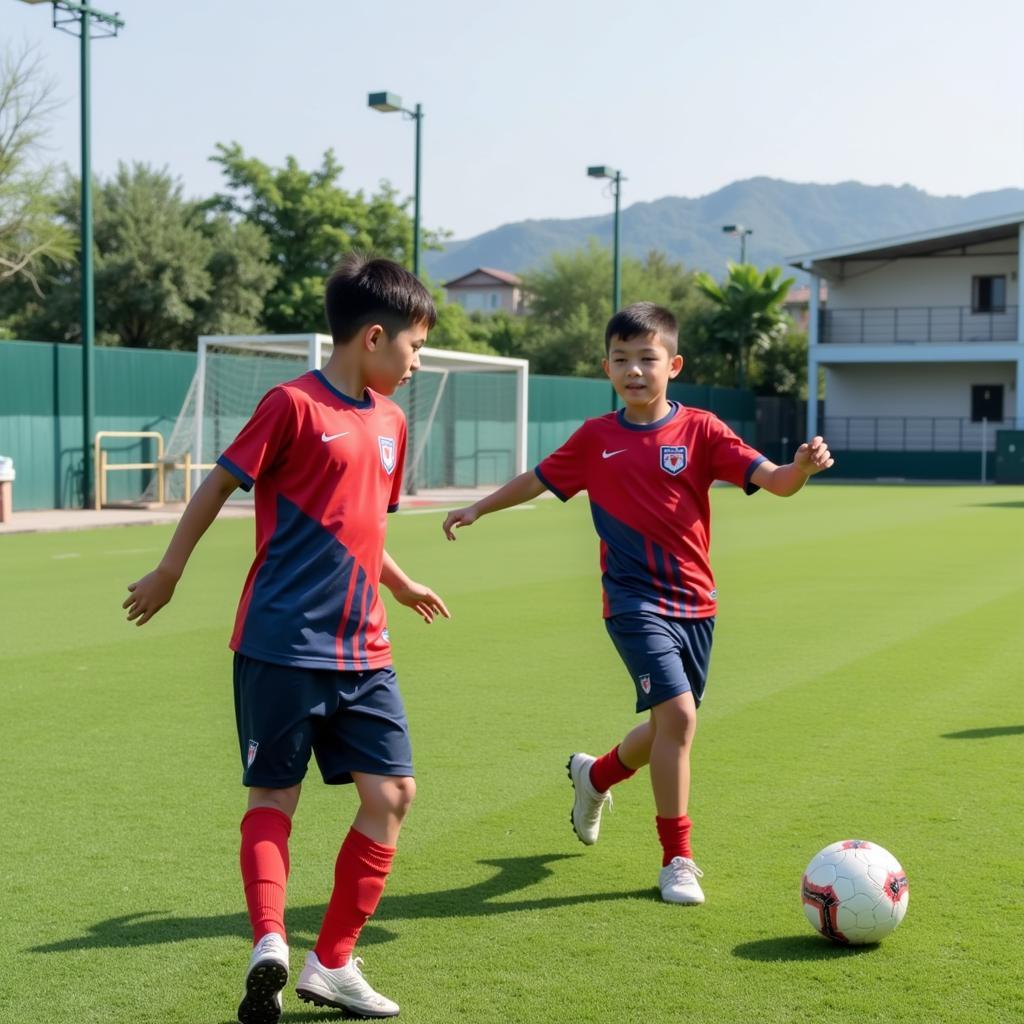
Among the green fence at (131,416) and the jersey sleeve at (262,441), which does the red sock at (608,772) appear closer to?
the jersey sleeve at (262,441)

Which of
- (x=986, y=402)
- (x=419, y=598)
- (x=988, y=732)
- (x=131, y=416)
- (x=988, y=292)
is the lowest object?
(x=988, y=732)

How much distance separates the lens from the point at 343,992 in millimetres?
3602

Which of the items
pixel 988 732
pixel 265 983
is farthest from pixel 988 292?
pixel 265 983

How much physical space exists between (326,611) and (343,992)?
921 mm

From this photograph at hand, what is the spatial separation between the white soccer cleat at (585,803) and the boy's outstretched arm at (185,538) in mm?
1917

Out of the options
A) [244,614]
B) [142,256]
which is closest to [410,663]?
[244,614]

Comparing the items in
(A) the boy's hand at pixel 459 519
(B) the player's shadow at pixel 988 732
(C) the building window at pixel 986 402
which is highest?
(C) the building window at pixel 986 402

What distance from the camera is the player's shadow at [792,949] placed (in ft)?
13.3

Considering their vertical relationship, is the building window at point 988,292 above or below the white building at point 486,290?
below

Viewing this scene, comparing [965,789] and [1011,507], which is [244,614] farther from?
[1011,507]

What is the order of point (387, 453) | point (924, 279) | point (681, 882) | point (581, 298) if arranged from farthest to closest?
point (581, 298), point (924, 279), point (681, 882), point (387, 453)

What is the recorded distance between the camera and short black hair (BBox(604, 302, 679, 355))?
4.79m

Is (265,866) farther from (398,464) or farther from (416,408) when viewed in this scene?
(416,408)

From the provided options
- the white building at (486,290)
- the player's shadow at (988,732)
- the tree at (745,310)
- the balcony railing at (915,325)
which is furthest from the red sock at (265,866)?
the white building at (486,290)
